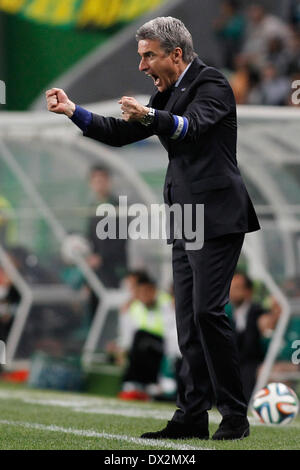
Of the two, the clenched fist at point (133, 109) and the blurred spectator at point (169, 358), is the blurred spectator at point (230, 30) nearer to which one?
the blurred spectator at point (169, 358)

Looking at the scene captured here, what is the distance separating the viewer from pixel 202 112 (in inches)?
230

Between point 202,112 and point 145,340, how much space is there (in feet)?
20.2

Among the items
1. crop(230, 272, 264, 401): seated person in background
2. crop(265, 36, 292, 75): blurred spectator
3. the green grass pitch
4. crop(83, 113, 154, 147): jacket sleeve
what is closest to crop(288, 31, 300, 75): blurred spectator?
crop(265, 36, 292, 75): blurred spectator

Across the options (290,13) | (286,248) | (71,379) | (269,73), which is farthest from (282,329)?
(290,13)

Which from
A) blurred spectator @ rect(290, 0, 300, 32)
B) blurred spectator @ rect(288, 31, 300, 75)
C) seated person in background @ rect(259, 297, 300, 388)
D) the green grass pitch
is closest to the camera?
the green grass pitch

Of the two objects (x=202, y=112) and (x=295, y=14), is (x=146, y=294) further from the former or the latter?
(x=295, y=14)

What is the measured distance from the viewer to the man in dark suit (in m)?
5.95

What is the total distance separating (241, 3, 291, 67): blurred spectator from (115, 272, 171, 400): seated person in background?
704 centimetres

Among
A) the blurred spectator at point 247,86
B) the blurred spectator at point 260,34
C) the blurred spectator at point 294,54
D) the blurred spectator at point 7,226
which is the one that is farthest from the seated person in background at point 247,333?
the blurred spectator at point 260,34

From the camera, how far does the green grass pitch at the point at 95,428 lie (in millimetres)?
5770

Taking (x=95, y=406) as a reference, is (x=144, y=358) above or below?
below

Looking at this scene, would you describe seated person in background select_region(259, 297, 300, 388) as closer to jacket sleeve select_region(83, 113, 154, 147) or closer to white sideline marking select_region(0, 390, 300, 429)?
white sideline marking select_region(0, 390, 300, 429)

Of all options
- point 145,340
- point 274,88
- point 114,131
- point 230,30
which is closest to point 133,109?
point 114,131

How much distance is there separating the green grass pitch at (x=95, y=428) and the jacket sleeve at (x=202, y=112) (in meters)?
1.53
